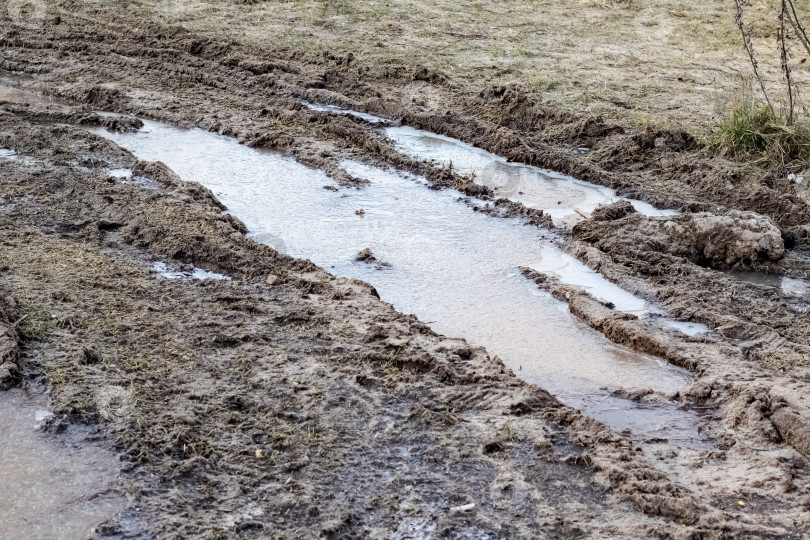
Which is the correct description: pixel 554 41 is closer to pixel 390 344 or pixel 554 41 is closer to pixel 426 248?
pixel 426 248

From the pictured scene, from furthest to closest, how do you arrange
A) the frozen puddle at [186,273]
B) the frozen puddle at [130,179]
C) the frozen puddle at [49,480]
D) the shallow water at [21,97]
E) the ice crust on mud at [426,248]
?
the shallow water at [21,97] < the frozen puddle at [130,179] < the frozen puddle at [186,273] < the ice crust on mud at [426,248] < the frozen puddle at [49,480]

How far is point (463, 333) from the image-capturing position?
5.00 meters

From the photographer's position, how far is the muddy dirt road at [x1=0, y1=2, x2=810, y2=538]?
342 centimetres

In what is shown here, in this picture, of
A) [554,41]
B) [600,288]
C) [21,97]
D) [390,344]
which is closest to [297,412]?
[390,344]

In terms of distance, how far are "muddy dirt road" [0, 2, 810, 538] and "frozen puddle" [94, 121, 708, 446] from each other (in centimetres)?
6

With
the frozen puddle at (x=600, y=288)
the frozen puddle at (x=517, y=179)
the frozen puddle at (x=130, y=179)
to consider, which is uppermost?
the frozen puddle at (x=517, y=179)

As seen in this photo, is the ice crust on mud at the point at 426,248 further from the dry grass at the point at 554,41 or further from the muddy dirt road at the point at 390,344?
the dry grass at the point at 554,41

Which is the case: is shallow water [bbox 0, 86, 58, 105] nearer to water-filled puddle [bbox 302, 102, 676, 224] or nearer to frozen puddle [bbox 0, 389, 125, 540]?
water-filled puddle [bbox 302, 102, 676, 224]

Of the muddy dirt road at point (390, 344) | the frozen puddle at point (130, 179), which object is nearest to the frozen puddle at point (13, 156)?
the muddy dirt road at point (390, 344)

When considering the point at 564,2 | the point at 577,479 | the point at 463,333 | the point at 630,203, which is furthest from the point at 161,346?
the point at 564,2

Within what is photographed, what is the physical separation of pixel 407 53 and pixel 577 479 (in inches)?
315

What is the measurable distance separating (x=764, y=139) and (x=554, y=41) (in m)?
4.65

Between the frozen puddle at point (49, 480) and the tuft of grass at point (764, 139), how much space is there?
6197mm

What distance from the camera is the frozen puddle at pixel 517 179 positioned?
6824 mm
